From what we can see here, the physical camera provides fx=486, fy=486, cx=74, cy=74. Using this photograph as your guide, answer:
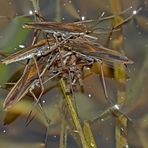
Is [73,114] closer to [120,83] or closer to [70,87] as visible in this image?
[70,87]

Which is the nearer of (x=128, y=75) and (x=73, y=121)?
(x=73, y=121)

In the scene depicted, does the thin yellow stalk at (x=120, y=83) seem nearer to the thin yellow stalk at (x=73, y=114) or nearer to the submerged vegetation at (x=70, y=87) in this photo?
the submerged vegetation at (x=70, y=87)

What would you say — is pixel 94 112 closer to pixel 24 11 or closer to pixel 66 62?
pixel 66 62

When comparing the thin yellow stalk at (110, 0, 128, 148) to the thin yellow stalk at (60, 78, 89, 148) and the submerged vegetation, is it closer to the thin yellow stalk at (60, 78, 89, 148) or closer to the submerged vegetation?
the submerged vegetation

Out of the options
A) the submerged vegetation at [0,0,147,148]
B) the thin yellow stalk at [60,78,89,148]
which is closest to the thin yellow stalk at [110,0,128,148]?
the submerged vegetation at [0,0,147,148]

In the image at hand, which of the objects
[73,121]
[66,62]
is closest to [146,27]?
[66,62]

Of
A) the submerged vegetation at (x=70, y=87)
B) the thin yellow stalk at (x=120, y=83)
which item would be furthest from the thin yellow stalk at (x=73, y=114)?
the thin yellow stalk at (x=120, y=83)

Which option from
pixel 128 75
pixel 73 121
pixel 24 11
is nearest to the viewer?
pixel 73 121

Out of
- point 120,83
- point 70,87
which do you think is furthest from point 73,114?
point 120,83
